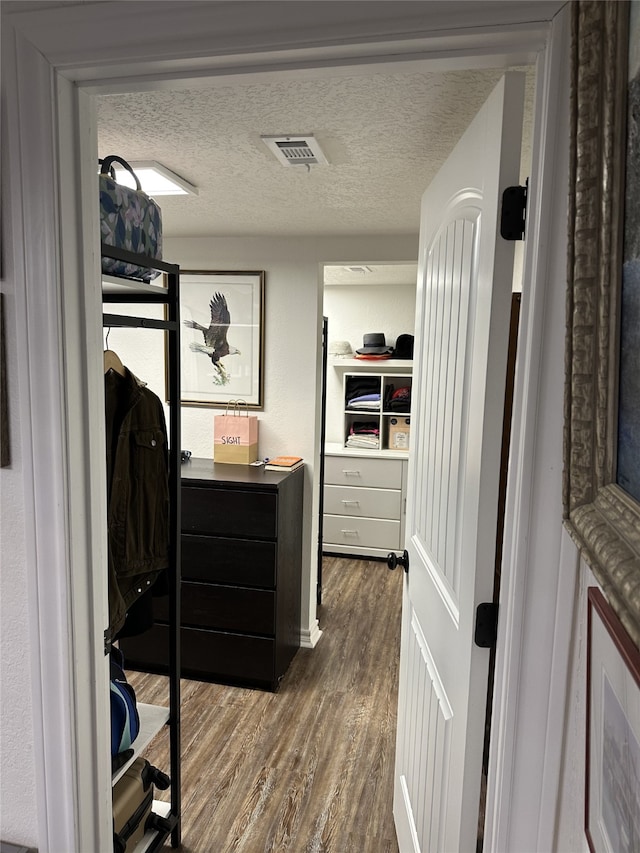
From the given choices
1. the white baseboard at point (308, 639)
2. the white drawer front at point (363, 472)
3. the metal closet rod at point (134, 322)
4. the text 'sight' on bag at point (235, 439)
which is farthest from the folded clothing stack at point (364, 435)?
the metal closet rod at point (134, 322)

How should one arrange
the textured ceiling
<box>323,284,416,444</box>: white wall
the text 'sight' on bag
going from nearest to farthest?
the textured ceiling → the text 'sight' on bag → <box>323,284,416,444</box>: white wall

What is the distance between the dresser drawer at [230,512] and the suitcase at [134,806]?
1144 millimetres

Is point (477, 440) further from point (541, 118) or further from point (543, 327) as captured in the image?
point (541, 118)

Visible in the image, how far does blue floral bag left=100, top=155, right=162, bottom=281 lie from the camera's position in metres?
1.34

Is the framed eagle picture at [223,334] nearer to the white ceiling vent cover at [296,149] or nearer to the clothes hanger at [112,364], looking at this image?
the white ceiling vent cover at [296,149]

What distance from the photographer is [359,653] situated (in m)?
3.20

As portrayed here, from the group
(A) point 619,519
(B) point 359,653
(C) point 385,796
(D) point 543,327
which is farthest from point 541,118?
(B) point 359,653

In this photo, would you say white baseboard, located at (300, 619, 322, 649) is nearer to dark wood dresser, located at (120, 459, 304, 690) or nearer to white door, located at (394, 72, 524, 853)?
dark wood dresser, located at (120, 459, 304, 690)

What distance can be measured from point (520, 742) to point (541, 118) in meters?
1.01

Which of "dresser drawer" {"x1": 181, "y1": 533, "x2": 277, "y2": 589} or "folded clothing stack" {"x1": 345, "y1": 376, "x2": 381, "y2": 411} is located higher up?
"folded clothing stack" {"x1": 345, "y1": 376, "x2": 381, "y2": 411}

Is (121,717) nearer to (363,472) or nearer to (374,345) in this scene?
(363,472)

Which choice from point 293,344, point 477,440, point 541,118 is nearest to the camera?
point 541,118

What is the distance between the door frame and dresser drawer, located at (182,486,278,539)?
1526 millimetres

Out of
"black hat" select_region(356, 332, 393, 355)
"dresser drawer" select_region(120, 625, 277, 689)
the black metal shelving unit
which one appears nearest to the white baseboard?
"dresser drawer" select_region(120, 625, 277, 689)
